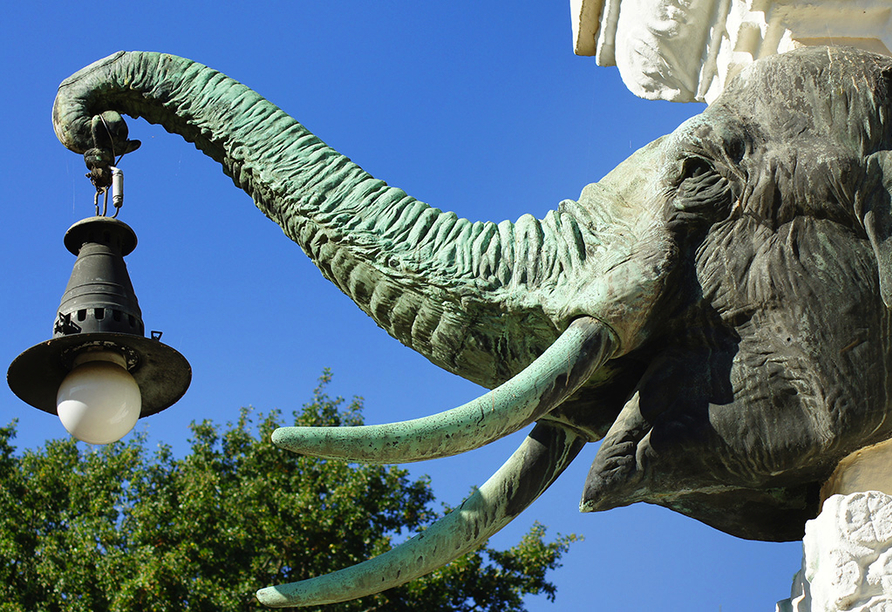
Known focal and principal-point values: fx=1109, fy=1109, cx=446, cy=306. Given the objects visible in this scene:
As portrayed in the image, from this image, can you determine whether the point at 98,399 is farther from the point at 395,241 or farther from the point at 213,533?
the point at 213,533

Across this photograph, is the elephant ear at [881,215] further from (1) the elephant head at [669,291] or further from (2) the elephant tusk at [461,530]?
(2) the elephant tusk at [461,530]

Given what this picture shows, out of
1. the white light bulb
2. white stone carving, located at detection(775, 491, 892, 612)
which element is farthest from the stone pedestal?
the white light bulb

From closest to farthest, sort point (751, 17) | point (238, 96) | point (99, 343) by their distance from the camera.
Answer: point (238, 96) → point (751, 17) → point (99, 343)

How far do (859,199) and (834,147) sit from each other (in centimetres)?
14

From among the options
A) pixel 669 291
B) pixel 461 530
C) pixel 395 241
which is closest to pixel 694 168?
pixel 669 291

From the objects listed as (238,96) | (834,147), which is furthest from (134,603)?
(834,147)

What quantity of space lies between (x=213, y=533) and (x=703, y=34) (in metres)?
10.8

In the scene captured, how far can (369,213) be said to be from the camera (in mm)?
2725

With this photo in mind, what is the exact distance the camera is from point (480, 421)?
7.41 ft

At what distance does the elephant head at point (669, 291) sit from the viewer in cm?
249

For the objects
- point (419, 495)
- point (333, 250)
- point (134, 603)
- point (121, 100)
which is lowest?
point (333, 250)

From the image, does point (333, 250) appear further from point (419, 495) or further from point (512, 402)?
point (419, 495)

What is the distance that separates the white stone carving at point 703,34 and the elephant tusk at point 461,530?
4.07 feet

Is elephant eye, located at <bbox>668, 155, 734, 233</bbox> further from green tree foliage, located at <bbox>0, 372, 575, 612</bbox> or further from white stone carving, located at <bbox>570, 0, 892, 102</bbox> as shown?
green tree foliage, located at <bbox>0, 372, 575, 612</bbox>
